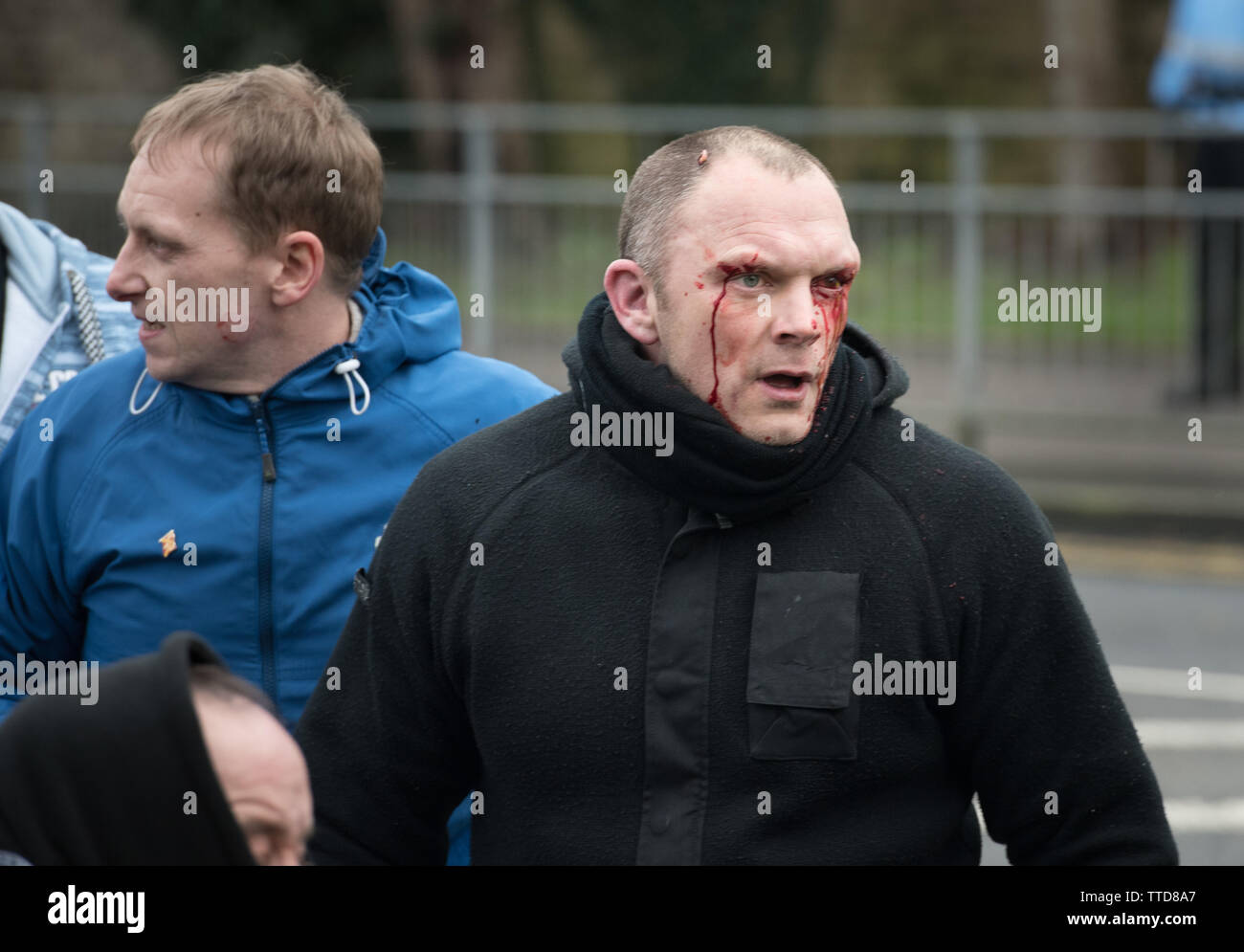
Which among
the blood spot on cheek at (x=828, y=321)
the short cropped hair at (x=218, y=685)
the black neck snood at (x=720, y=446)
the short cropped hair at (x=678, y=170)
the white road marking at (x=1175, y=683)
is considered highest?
the short cropped hair at (x=678, y=170)

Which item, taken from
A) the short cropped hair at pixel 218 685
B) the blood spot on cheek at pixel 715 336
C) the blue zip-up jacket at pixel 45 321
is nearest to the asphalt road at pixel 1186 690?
the blood spot on cheek at pixel 715 336

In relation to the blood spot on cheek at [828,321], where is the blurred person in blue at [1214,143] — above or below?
above

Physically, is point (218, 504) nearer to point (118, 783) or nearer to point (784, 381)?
point (784, 381)

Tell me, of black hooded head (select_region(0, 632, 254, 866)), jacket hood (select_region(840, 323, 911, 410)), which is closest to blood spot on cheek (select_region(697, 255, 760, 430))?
jacket hood (select_region(840, 323, 911, 410))

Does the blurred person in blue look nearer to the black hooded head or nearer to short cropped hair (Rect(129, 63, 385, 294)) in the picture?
short cropped hair (Rect(129, 63, 385, 294))

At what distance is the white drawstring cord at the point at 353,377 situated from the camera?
3348mm

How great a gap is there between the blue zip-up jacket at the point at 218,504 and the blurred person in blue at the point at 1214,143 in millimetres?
8202

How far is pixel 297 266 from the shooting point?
3.37 m

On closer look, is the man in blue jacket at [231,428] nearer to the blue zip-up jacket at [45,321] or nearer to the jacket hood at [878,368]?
the blue zip-up jacket at [45,321]

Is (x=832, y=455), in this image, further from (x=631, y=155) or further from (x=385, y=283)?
(x=631, y=155)

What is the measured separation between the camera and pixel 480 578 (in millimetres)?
2867

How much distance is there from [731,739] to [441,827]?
0.56m

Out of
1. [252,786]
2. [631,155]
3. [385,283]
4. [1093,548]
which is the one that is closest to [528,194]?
[631,155]

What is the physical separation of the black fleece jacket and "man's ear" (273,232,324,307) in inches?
24.2
